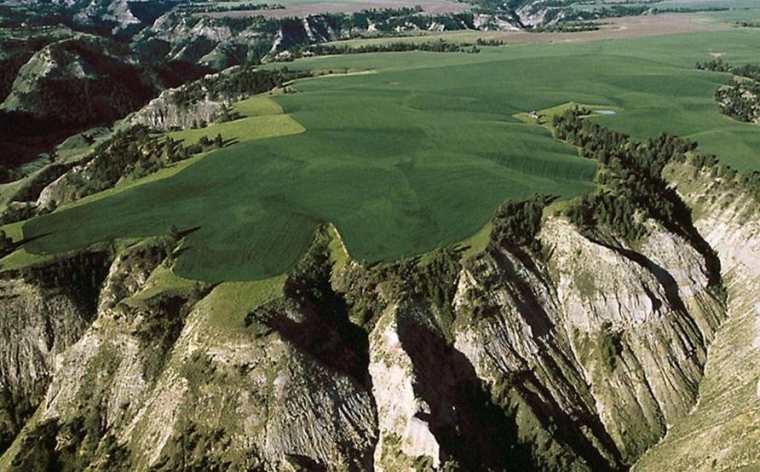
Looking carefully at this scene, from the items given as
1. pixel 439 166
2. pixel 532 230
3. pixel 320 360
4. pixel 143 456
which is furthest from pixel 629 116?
pixel 143 456

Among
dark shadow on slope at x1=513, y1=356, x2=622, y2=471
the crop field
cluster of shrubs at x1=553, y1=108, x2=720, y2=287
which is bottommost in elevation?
dark shadow on slope at x1=513, y1=356, x2=622, y2=471

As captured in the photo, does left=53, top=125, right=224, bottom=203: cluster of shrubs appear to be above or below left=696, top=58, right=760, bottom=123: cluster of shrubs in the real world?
above

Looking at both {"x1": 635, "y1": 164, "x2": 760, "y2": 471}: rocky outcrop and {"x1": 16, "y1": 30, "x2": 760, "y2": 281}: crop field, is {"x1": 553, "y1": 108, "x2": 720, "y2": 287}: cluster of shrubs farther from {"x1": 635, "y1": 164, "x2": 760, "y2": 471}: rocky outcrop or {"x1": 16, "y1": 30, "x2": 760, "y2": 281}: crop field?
{"x1": 16, "y1": 30, "x2": 760, "y2": 281}: crop field

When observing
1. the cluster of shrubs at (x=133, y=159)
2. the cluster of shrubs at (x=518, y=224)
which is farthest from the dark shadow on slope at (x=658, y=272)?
the cluster of shrubs at (x=133, y=159)

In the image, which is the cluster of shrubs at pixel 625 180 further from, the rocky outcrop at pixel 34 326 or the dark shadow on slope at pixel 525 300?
the rocky outcrop at pixel 34 326

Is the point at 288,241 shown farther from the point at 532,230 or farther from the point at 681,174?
the point at 681,174

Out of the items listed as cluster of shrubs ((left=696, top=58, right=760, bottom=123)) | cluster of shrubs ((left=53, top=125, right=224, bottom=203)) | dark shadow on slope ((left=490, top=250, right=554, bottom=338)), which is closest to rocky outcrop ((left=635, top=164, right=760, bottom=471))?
dark shadow on slope ((left=490, top=250, right=554, bottom=338))

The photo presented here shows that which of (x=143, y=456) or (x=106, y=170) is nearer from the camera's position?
(x=143, y=456)
